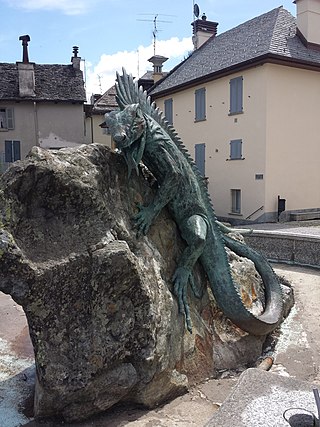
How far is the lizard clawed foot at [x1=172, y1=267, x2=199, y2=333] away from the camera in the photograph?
392cm

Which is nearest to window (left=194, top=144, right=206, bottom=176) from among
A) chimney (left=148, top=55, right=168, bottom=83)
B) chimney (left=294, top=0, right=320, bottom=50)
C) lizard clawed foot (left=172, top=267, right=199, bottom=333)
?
chimney (left=294, top=0, right=320, bottom=50)

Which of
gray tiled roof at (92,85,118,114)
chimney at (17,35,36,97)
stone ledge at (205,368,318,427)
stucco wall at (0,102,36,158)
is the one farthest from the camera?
gray tiled roof at (92,85,118,114)

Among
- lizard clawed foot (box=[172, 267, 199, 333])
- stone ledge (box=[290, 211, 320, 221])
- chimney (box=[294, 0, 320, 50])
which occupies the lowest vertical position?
stone ledge (box=[290, 211, 320, 221])

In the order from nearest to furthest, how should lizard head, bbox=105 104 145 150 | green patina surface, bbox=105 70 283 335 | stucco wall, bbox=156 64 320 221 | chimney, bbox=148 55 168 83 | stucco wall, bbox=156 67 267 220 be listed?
1. lizard head, bbox=105 104 145 150
2. green patina surface, bbox=105 70 283 335
3. stucco wall, bbox=156 64 320 221
4. stucco wall, bbox=156 67 267 220
5. chimney, bbox=148 55 168 83

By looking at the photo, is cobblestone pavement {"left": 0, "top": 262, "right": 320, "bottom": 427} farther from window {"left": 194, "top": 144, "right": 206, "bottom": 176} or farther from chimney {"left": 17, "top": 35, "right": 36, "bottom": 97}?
chimney {"left": 17, "top": 35, "right": 36, "bottom": 97}

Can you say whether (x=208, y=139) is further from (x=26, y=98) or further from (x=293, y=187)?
(x=26, y=98)

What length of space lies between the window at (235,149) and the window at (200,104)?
2134mm

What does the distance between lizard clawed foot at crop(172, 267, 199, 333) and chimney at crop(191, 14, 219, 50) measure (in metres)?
19.7

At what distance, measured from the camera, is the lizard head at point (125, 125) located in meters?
3.70

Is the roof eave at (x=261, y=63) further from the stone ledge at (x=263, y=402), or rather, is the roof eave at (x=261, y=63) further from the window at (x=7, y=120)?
the stone ledge at (x=263, y=402)

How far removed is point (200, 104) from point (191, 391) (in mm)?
15292

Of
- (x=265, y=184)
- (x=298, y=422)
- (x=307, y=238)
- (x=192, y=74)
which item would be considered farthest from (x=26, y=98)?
(x=298, y=422)

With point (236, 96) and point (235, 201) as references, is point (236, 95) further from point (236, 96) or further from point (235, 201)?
point (235, 201)

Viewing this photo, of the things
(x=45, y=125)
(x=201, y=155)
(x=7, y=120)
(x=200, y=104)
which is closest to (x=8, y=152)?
(x=7, y=120)
